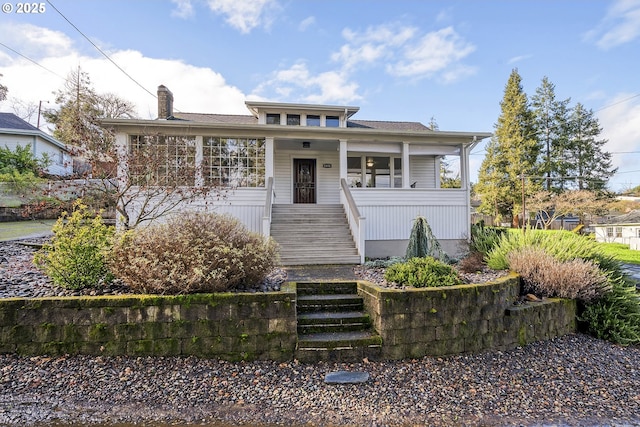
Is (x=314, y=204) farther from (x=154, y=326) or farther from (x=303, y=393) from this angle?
(x=303, y=393)

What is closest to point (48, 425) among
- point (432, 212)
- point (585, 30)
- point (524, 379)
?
point (524, 379)

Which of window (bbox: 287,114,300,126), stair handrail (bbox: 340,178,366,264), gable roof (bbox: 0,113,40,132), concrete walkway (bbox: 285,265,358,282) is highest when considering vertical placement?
gable roof (bbox: 0,113,40,132)

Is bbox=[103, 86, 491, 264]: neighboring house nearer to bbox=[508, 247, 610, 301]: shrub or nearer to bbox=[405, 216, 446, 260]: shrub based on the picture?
bbox=[405, 216, 446, 260]: shrub

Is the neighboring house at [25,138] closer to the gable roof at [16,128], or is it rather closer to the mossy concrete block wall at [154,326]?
the gable roof at [16,128]

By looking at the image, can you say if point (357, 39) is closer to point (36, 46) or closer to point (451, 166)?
point (36, 46)

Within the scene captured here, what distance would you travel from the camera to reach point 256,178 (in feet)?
33.1

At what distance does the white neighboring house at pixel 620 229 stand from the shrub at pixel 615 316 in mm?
21201

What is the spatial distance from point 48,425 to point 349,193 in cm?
775

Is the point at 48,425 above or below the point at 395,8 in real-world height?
below

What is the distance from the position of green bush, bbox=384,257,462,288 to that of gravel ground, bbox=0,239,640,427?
3.41 ft

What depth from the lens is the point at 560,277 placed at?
537 centimetres

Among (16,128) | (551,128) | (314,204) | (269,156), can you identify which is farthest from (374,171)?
(551,128)

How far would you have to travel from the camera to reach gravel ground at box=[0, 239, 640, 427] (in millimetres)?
2965

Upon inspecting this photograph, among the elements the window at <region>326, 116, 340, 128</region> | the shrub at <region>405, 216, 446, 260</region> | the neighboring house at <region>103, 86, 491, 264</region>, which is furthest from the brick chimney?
the shrub at <region>405, 216, 446, 260</region>
